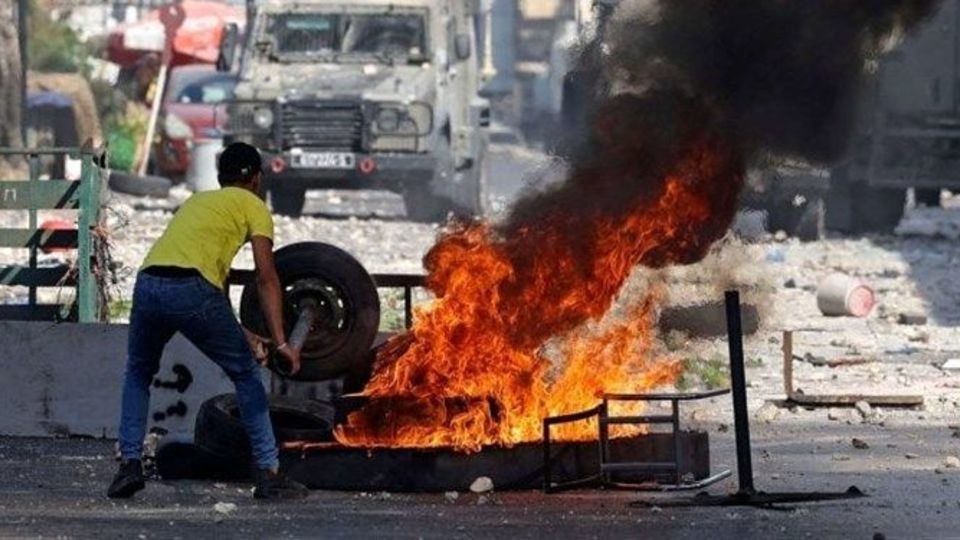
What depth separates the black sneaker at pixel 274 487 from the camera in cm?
1091

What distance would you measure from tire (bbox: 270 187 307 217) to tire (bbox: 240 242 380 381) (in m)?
20.9

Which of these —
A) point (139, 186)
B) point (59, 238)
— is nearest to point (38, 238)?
point (59, 238)

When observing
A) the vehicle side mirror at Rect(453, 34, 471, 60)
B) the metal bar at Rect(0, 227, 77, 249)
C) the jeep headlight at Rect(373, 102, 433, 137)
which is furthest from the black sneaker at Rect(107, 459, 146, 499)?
the vehicle side mirror at Rect(453, 34, 471, 60)

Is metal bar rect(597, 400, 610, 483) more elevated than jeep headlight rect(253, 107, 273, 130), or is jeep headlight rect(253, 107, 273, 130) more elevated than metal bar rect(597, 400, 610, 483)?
jeep headlight rect(253, 107, 273, 130)

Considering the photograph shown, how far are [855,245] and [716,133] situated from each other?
18.7m

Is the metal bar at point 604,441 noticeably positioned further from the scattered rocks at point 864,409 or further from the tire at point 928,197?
the tire at point 928,197

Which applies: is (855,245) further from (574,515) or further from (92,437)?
(574,515)

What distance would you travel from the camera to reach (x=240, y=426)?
11.5 m

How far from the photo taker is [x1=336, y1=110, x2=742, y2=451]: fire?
37.8 feet

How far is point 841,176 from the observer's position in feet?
106

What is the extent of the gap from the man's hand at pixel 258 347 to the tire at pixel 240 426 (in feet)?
1.55

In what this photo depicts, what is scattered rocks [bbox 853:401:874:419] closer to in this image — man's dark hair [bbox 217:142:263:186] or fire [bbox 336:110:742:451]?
fire [bbox 336:110:742:451]

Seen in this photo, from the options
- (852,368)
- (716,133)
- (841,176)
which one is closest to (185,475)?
(716,133)

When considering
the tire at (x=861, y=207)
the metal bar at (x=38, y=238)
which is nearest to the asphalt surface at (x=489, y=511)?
the metal bar at (x=38, y=238)
